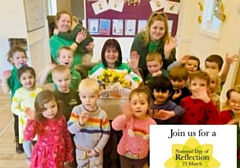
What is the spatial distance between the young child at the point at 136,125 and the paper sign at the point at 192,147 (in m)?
0.17

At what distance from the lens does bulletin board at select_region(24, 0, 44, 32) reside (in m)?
0.92

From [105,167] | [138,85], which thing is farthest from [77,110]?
[105,167]

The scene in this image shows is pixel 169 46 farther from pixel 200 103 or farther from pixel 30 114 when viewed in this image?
pixel 30 114

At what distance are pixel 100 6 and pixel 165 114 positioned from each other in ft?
1.36

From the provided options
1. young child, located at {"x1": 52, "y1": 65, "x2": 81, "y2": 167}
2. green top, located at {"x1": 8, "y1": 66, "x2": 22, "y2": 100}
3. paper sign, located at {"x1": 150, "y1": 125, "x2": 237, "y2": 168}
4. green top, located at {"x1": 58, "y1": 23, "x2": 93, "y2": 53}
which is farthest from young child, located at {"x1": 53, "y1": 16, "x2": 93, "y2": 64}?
paper sign, located at {"x1": 150, "y1": 125, "x2": 237, "y2": 168}

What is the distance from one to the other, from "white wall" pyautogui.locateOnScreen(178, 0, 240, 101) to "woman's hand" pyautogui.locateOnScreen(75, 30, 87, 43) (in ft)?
1.09

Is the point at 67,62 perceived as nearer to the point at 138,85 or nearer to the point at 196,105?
the point at 138,85

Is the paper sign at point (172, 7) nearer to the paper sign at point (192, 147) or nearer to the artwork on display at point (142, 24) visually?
the artwork on display at point (142, 24)

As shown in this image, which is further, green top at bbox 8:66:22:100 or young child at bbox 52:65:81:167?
green top at bbox 8:66:22:100

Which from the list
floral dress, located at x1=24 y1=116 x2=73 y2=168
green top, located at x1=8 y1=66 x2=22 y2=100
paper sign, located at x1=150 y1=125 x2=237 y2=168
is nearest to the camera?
paper sign, located at x1=150 y1=125 x2=237 y2=168

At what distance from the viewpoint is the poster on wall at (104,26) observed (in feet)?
3.05

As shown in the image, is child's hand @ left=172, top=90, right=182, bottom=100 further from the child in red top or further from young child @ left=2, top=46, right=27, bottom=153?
young child @ left=2, top=46, right=27, bottom=153

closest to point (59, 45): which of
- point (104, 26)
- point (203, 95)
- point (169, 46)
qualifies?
point (104, 26)

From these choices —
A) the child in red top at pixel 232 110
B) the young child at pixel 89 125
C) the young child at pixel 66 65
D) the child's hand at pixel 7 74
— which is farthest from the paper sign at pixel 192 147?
the child's hand at pixel 7 74
